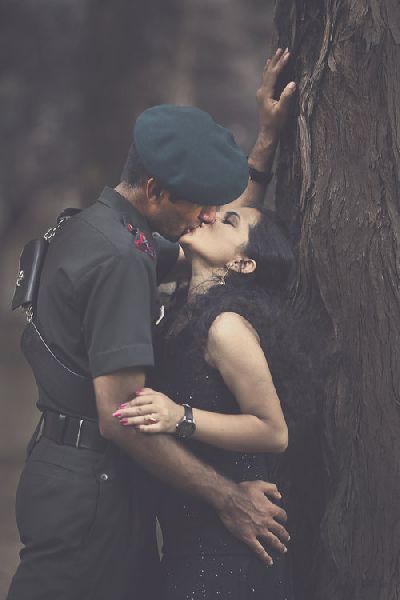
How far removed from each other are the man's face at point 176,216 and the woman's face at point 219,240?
9 centimetres

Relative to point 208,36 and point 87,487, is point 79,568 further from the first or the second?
point 208,36

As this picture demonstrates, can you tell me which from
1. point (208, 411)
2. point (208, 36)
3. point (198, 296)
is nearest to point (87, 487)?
point (208, 411)

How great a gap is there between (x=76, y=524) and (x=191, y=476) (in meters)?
0.27

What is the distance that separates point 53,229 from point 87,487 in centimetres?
59

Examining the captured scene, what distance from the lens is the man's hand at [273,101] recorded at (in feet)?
9.09

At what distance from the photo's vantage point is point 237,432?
2350 mm

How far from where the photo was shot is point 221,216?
8.52ft

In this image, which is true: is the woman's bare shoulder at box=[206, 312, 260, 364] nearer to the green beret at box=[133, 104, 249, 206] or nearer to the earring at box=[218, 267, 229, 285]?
the earring at box=[218, 267, 229, 285]

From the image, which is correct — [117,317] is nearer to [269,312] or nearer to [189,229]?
[189,229]

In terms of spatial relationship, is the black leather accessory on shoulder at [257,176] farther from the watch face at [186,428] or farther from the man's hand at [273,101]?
the watch face at [186,428]

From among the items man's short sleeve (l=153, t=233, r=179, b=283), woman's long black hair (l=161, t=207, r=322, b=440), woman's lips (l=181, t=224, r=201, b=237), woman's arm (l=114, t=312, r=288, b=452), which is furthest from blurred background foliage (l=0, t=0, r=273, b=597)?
woman's arm (l=114, t=312, r=288, b=452)

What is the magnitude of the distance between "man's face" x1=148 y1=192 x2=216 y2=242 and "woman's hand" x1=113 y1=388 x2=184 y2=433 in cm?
37

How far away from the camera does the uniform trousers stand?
239cm

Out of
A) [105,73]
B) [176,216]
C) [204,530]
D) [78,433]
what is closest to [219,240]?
[176,216]
